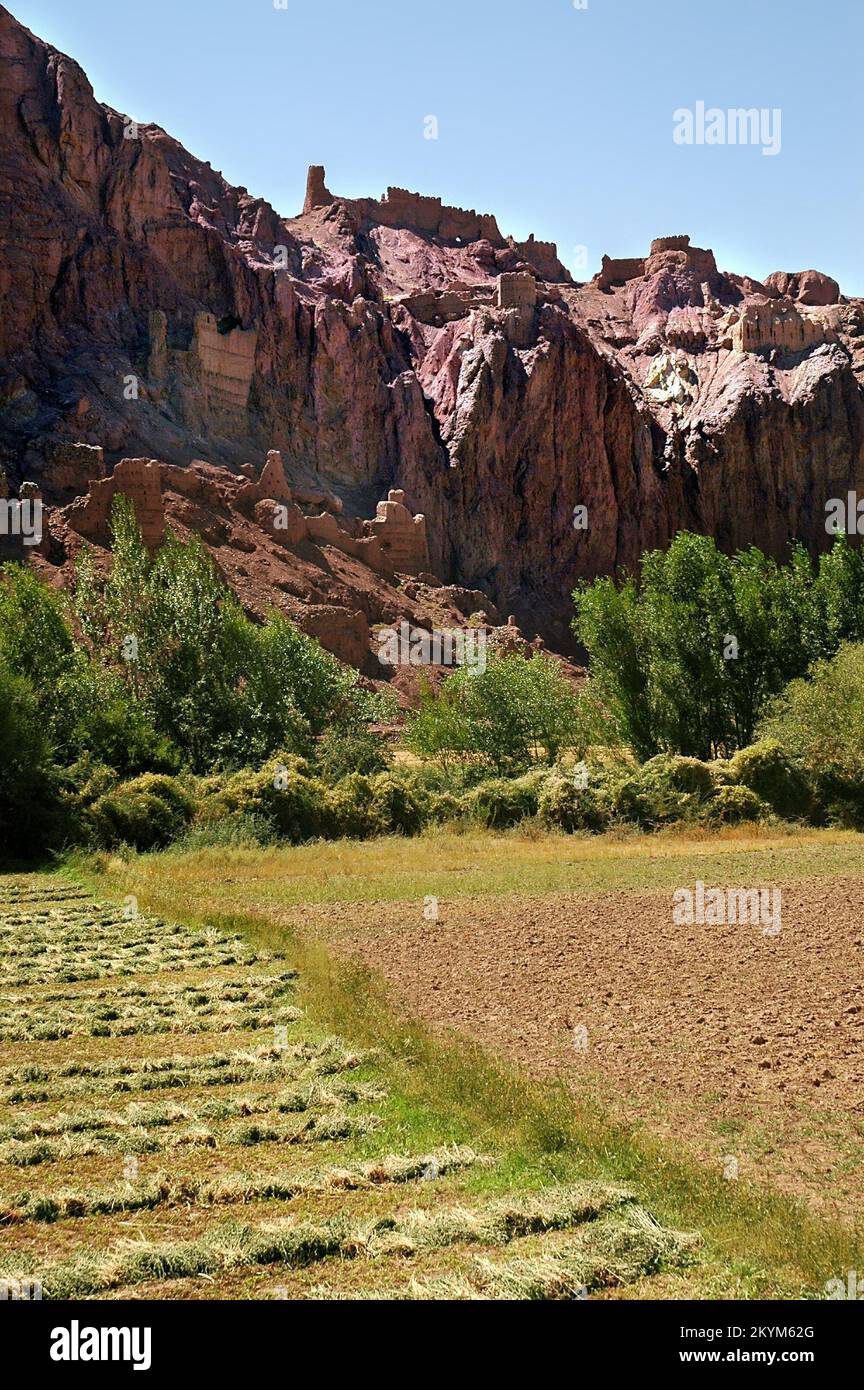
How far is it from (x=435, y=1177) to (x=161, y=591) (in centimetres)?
3218

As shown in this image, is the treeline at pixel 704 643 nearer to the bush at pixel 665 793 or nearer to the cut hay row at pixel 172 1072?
the bush at pixel 665 793

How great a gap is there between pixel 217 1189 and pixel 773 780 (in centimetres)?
2738

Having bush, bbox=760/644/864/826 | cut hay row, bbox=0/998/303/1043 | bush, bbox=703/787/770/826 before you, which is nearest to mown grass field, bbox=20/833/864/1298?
cut hay row, bbox=0/998/303/1043

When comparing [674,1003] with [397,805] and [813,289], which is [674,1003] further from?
[813,289]

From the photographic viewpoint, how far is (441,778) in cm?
3744

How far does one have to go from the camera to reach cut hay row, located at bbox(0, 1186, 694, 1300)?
6621mm

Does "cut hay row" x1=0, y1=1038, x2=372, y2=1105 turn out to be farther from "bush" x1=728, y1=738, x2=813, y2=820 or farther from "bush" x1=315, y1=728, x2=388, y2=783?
"bush" x1=728, y1=738, x2=813, y2=820

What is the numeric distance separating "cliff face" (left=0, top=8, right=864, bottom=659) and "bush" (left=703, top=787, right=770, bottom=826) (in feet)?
94.2

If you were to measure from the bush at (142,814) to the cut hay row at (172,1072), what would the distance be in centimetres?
1694

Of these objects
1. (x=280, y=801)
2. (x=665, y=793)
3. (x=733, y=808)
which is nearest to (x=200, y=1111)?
(x=280, y=801)

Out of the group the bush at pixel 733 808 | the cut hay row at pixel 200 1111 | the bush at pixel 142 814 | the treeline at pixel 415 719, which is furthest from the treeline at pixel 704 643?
the cut hay row at pixel 200 1111

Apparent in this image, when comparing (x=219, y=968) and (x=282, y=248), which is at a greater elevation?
(x=282, y=248)
